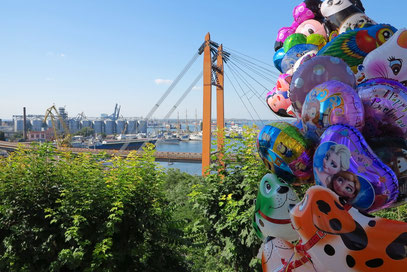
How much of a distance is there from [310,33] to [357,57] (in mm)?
1014

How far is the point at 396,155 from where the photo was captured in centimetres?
172

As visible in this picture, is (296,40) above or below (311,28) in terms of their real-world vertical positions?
below

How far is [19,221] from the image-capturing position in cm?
324

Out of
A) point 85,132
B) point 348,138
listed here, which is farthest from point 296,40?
point 85,132

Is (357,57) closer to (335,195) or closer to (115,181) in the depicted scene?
(335,195)

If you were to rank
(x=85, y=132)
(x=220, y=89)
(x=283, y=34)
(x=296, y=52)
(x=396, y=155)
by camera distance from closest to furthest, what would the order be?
(x=396, y=155)
(x=296, y=52)
(x=283, y=34)
(x=220, y=89)
(x=85, y=132)

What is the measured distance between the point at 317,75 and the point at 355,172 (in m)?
0.69

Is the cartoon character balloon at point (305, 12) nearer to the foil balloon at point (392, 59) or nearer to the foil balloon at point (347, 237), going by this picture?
the foil balloon at point (392, 59)

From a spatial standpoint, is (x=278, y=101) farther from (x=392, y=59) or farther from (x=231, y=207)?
(x=231, y=207)

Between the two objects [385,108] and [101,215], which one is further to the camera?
[101,215]

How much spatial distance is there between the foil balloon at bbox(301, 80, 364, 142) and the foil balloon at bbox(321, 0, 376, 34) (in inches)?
39.1

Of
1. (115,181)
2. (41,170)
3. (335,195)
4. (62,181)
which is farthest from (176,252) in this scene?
(335,195)

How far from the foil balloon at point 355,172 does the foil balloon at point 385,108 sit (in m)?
0.20

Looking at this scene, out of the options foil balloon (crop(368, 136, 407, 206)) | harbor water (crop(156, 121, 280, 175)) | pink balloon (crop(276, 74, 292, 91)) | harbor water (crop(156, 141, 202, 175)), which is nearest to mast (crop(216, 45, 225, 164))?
harbor water (crop(156, 121, 280, 175))
